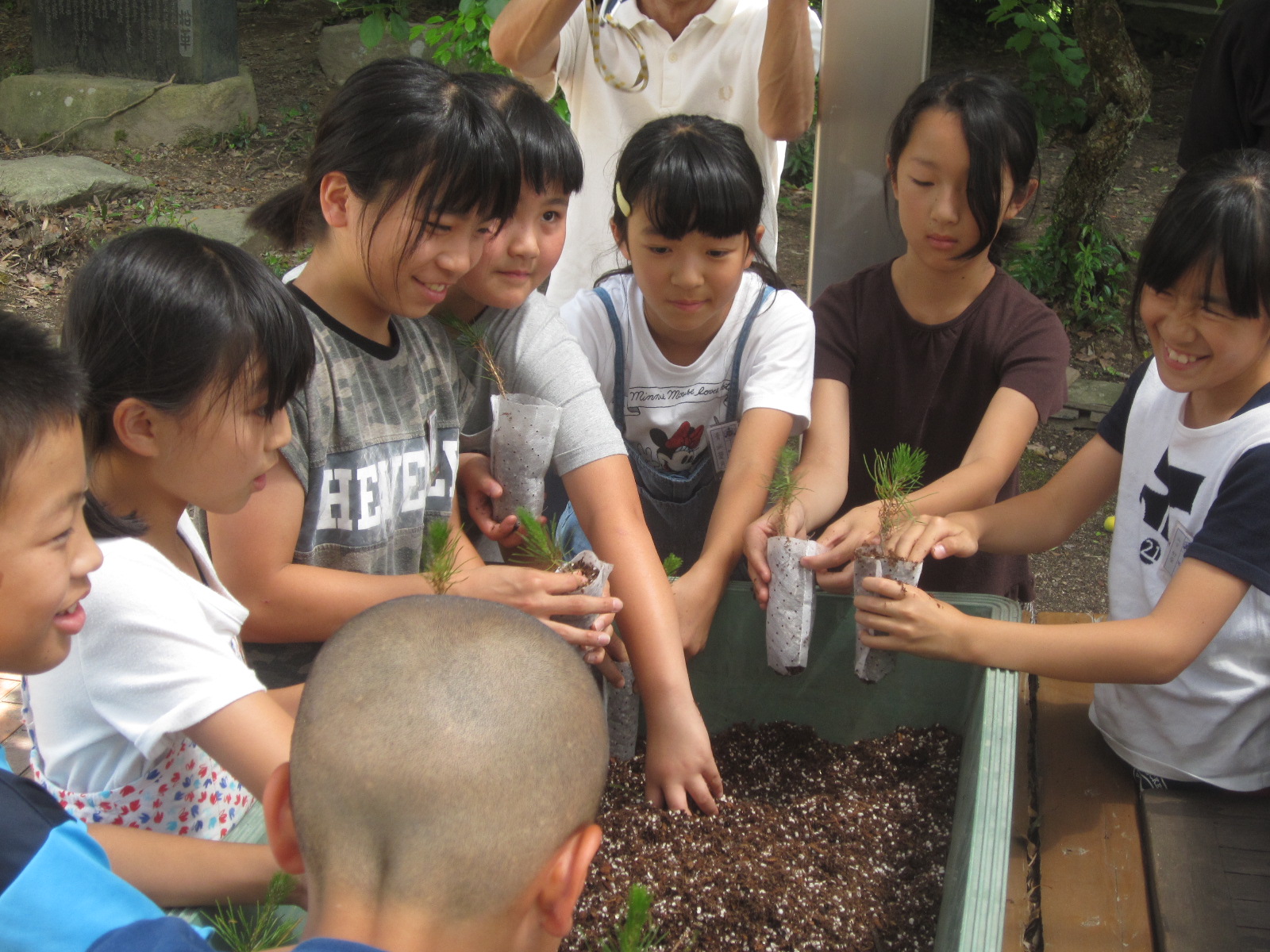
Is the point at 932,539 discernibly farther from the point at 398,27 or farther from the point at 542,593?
the point at 398,27

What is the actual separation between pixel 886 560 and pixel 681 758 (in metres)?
0.48

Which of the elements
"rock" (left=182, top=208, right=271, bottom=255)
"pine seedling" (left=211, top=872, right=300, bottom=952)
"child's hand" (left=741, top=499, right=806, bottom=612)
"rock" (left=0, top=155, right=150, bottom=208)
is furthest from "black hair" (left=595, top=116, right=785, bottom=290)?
"rock" (left=0, top=155, right=150, bottom=208)

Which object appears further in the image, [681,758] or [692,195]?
[692,195]

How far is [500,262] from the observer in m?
1.85

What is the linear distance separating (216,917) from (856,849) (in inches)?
39.0

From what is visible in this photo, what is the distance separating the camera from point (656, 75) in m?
2.72

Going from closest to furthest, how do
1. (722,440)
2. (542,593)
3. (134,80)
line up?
(542,593) < (722,440) < (134,80)

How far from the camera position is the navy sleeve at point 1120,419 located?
2061 mm

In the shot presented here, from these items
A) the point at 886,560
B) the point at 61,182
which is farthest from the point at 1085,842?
the point at 61,182

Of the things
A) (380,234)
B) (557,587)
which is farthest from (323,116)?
(557,587)

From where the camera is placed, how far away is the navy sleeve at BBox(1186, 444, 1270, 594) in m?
1.61

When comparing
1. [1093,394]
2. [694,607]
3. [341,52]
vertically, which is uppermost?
[341,52]

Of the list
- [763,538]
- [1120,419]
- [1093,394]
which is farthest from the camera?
[1093,394]

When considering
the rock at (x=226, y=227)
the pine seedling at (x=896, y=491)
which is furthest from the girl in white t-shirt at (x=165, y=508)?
the rock at (x=226, y=227)
